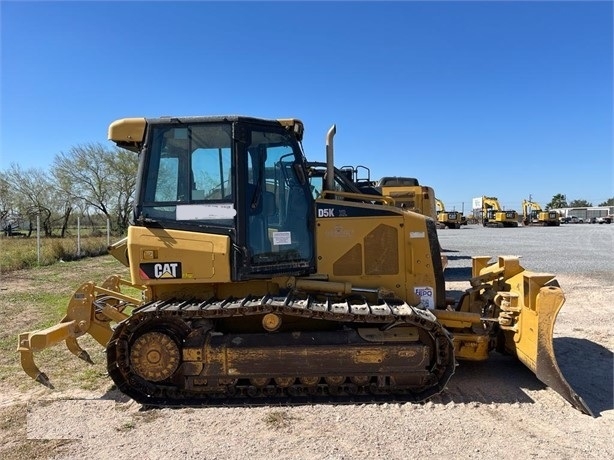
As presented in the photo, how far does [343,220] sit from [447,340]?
5.38 feet

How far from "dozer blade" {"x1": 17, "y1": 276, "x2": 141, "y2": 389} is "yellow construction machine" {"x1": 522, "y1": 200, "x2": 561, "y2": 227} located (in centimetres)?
5409

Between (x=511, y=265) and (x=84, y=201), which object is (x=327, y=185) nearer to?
(x=511, y=265)

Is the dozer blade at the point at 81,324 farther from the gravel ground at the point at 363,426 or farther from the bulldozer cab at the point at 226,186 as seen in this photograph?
the bulldozer cab at the point at 226,186

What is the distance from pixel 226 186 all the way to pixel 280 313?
1377 mm

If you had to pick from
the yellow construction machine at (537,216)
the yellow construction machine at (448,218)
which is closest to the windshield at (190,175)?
the yellow construction machine at (448,218)

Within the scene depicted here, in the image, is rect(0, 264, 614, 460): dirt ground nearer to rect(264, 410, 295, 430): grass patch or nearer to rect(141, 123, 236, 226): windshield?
rect(264, 410, 295, 430): grass patch

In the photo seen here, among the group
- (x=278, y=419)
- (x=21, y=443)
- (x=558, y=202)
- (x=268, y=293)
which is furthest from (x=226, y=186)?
(x=558, y=202)

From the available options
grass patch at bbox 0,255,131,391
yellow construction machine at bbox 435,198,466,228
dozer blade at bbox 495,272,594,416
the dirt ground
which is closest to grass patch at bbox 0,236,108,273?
grass patch at bbox 0,255,131,391

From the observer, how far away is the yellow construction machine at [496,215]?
4853cm

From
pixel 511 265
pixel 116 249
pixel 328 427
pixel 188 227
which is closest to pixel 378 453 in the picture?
pixel 328 427

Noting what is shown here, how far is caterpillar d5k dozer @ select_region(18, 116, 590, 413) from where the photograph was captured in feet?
14.9

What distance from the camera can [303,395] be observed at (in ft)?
15.0

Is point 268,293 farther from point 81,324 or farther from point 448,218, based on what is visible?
point 448,218

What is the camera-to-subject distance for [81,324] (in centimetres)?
513
